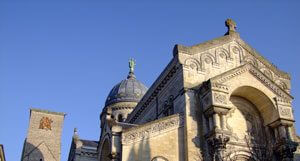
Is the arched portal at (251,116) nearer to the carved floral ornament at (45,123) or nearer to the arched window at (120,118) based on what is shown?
the arched window at (120,118)

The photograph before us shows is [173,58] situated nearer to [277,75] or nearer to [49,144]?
[277,75]

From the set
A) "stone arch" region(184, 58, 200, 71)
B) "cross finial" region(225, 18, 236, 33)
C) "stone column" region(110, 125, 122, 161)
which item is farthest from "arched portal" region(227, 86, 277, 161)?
"stone column" region(110, 125, 122, 161)

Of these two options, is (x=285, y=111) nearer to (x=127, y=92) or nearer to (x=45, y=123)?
(x=127, y=92)

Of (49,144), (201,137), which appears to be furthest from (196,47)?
(49,144)

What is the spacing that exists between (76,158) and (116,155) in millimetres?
13273

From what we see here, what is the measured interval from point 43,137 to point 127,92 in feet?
38.5

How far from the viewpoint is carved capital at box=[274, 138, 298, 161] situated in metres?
22.3

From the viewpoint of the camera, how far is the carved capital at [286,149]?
2228cm

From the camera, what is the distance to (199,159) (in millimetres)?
21469

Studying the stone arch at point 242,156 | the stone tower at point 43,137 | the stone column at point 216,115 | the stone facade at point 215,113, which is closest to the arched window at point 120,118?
the stone tower at point 43,137

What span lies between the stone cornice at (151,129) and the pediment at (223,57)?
12.4ft

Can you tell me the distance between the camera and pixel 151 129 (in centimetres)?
2208

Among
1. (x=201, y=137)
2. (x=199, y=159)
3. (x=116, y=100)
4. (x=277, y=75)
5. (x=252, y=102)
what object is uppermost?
(x=116, y=100)

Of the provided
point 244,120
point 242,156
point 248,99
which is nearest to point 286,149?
point 242,156
